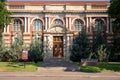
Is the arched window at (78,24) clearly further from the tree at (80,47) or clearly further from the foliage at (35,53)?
the foliage at (35,53)

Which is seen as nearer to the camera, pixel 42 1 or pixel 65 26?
pixel 65 26

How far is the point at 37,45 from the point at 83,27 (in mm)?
8064

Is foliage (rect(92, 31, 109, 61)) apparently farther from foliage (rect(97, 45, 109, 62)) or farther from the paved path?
the paved path

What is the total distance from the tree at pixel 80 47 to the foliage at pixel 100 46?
1.20 m

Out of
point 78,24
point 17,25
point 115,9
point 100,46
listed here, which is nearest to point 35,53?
point 17,25

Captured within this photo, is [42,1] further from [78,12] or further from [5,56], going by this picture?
[5,56]

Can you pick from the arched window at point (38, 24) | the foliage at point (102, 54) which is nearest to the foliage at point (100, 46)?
the foliage at point (102, 54)

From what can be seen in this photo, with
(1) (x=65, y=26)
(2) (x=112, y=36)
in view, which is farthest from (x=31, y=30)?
(2) (x=112, y=36)

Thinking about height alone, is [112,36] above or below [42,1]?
below

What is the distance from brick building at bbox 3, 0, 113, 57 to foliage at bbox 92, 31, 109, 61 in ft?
6.30

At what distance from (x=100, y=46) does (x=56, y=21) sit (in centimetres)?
838

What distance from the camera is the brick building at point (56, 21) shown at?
1845 inches

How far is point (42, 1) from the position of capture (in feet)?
175

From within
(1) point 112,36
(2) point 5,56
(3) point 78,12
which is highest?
(3) point 78,12
